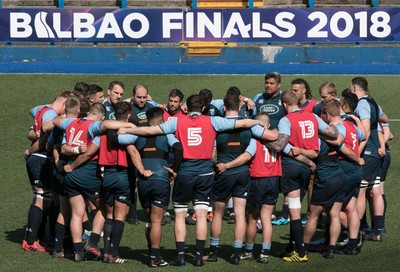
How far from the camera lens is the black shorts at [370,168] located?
13.7 m

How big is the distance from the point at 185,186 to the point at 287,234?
2680 mm

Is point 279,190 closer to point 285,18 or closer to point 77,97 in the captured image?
point 77,97

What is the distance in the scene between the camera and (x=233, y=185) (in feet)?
40.1

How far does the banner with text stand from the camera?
28.0 m

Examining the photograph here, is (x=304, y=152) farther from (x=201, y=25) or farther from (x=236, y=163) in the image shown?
(x=201, y=25)

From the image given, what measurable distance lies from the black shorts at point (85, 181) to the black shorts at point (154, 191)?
0.63 m

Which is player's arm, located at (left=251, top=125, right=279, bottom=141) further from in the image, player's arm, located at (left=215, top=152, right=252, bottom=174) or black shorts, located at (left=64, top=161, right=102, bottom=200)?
black shorts, located at (left=64, top=161, right=102, bottom=200)

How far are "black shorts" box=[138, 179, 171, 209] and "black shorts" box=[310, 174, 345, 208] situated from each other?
75.2 inches

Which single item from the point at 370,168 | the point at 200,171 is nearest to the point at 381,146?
the point at 370,168

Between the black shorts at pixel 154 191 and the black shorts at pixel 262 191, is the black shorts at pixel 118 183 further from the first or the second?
the black shorts at pixel 262 191

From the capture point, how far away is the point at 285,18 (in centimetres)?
2797

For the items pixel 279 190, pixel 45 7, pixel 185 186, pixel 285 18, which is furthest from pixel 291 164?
pixel 45 7

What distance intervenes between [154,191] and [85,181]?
3.03 ft

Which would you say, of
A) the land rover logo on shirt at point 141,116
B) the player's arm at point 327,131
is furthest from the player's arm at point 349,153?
the land rover logo on shirt at point 141,116
